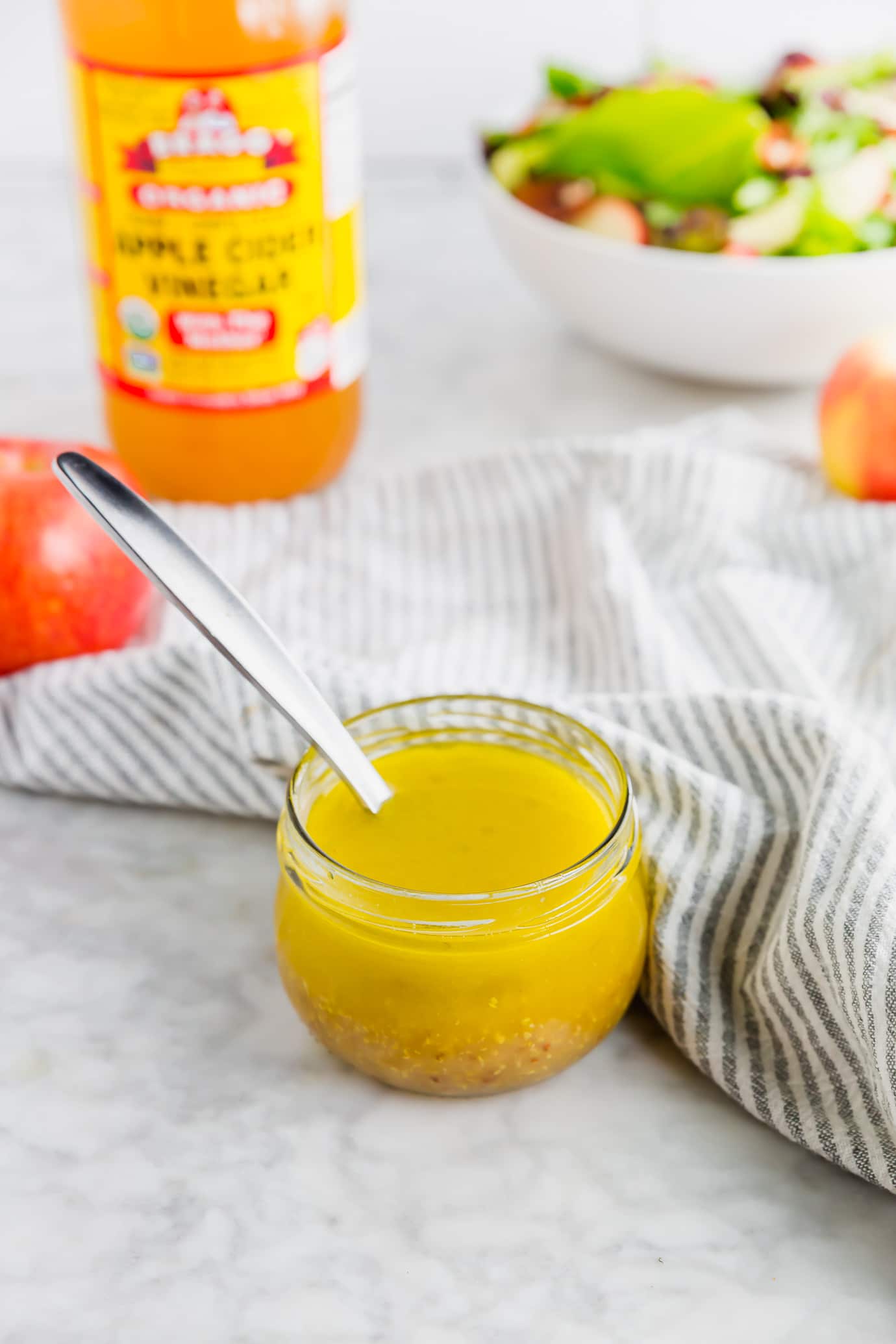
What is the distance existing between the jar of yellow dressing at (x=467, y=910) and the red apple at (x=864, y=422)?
16.0 inches

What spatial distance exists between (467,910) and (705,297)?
0.64 m

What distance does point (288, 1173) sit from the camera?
0.63 metres

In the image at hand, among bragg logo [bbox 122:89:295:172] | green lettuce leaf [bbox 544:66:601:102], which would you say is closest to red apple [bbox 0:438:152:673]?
bragg logo [bbox 122:89:295:172]

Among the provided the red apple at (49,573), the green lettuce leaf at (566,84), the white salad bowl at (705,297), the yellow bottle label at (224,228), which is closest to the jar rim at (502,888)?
the red apple at (49,573)

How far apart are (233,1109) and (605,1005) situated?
17 cm

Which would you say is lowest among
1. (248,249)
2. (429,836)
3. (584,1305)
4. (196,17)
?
(584,1305)

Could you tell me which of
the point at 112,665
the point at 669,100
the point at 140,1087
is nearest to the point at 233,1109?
the point at 140,1087

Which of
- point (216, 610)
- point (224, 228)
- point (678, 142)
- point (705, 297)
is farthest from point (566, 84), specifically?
point (216, 610)

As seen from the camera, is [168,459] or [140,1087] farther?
[168,459]

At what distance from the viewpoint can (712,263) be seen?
3.51 feet

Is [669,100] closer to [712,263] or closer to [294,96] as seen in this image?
[712,263]

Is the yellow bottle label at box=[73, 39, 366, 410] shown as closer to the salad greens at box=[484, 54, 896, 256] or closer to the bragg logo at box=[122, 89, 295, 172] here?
the bragg logo at box=[122, 89, 295, 172]

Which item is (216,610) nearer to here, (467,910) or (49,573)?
(467,910)

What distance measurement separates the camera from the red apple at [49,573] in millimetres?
873
